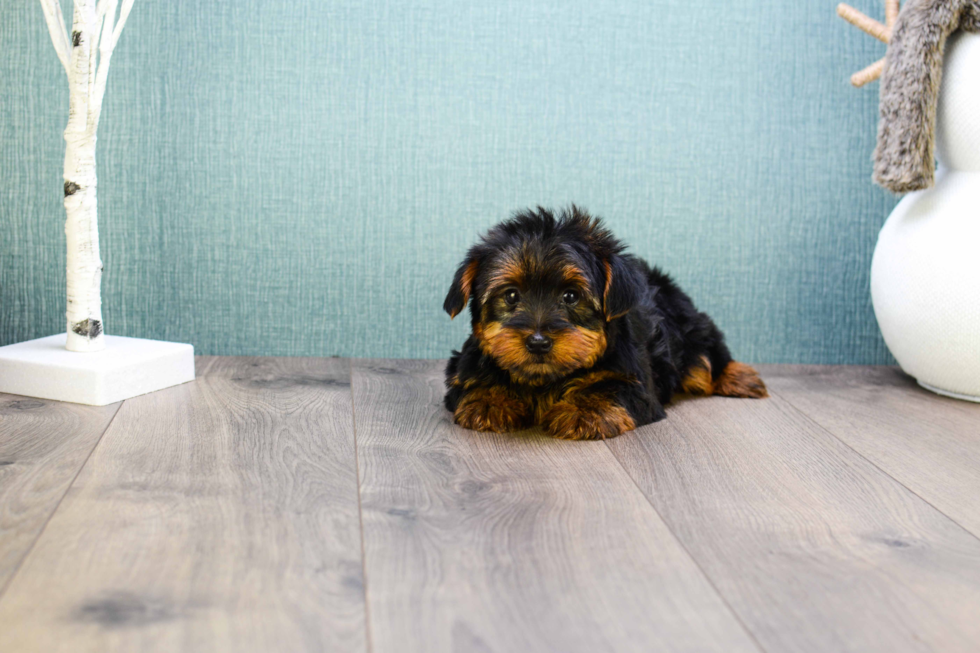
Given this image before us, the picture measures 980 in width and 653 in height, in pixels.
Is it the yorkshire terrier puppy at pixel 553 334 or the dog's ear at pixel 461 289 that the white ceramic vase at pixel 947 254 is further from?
the dog's ear at pixel 461 289

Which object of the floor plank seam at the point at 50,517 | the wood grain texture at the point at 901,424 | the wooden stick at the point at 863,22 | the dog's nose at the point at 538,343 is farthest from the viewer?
the wooden stick at the point at 863,22

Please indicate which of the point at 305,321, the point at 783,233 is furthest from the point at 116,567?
the point at 783,233

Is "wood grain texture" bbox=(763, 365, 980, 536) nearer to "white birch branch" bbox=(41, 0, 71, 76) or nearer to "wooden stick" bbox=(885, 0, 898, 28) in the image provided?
"wooden stick" bbox=(885, 0, 898, 28)

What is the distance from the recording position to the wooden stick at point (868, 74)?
306 cm

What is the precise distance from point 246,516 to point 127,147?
1.97m

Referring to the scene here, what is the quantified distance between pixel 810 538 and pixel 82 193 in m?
2.23

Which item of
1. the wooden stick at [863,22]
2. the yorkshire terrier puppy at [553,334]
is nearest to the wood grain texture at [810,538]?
the yorkshire terrier puppy at [553,334]

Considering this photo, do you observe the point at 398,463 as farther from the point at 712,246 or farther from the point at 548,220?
the point at 712,246

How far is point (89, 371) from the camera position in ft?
8.41

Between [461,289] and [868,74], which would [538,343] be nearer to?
[461,289]

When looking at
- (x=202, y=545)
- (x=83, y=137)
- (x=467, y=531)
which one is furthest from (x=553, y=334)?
(x=83, y=137)

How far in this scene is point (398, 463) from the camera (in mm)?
2145

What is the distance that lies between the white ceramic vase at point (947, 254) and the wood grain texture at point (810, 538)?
0.69m

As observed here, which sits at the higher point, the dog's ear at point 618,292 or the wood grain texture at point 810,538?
the dog's ear at point 618,292
